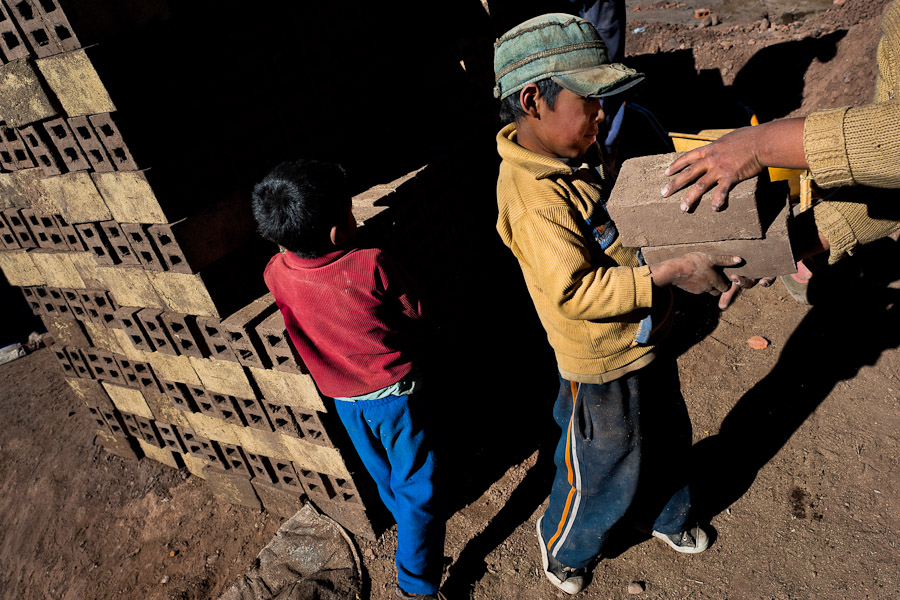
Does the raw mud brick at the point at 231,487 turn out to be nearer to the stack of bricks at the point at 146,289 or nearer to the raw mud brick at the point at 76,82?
the stack of bricks at the point at 146,289

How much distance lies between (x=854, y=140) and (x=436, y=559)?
2521 millimetres

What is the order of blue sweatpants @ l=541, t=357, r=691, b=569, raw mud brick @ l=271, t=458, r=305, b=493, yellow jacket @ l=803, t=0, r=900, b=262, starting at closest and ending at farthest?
yellow jacket @ l=803, t=0, r=900, b=262, blue sweatpants @ l=541, t=357, r=691, b=569, raw mud brick @ l=271, t=458, r=305, b=493

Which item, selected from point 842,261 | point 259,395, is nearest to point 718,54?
point 842,261

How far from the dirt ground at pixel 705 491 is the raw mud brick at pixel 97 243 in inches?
77.1

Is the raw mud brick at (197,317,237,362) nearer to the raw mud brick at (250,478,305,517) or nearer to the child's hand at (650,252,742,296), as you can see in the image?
the raw mud brick at (250,478,305,517)

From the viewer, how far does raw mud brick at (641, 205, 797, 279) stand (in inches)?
71.3

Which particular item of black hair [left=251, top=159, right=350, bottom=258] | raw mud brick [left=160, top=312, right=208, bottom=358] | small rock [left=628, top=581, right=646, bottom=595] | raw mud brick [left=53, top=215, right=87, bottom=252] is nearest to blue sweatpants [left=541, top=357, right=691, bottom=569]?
small rock [left=628, top=581, right=646, bottom=595]

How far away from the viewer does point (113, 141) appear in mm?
2535

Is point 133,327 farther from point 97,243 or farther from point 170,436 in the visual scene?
point 170,436

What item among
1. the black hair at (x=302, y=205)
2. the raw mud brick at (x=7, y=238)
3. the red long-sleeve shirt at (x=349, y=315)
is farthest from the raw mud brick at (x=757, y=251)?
the raw mud brick at (x=7, y=238)

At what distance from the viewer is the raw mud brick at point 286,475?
356cm

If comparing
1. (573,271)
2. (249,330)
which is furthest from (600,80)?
(249,330)

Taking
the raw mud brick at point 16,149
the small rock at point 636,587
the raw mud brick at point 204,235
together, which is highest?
the raw mud brick at point 16,149

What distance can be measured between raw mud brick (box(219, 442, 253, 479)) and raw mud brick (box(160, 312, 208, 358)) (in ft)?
2.73
